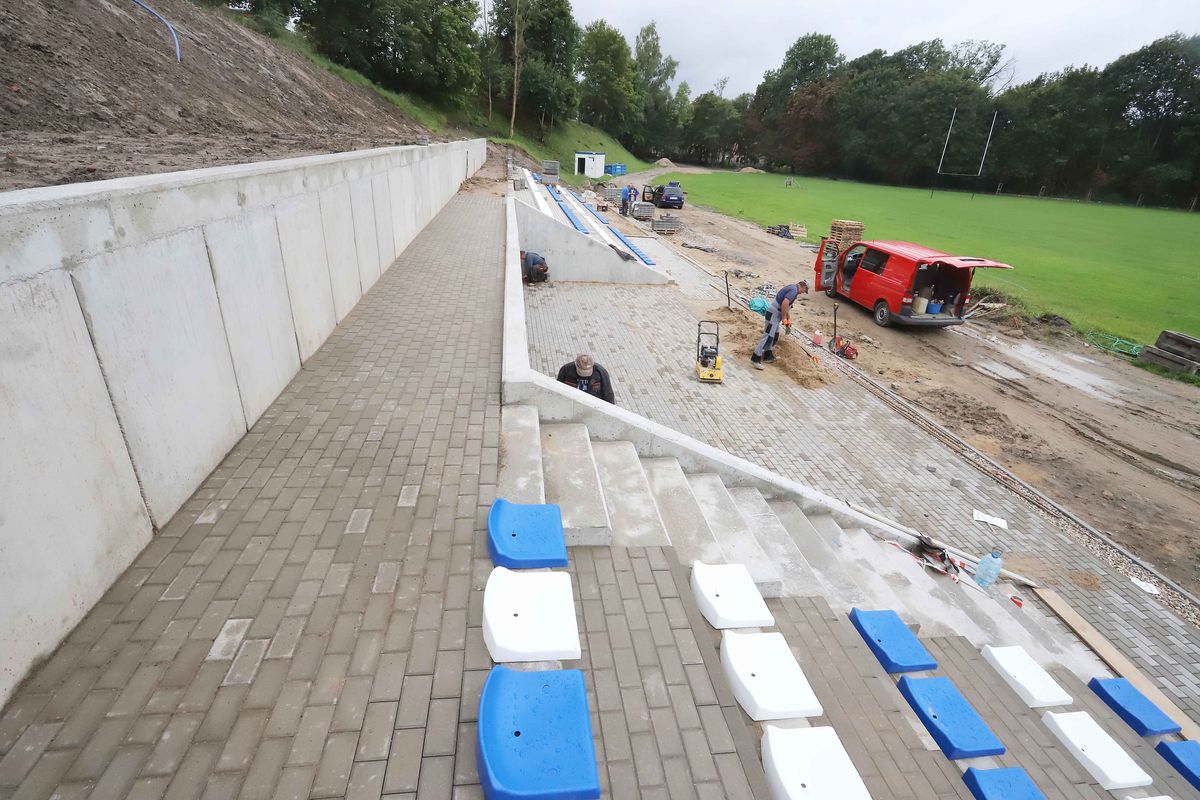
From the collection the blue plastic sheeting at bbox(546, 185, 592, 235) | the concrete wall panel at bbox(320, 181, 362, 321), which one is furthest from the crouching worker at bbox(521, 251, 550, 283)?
the concrete wall panel at bbox(320, 181, 362, 321)

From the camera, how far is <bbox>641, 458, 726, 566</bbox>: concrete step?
4.32m

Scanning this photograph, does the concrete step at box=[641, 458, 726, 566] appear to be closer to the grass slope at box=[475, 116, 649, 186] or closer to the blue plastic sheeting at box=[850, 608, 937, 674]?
the blue plastic sheeting at box=[850, 608, 937, 674]

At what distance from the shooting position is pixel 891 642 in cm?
391

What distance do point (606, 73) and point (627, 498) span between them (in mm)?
81936

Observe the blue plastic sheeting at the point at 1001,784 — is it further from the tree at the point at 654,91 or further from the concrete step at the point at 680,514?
the tree at the point at 654,91

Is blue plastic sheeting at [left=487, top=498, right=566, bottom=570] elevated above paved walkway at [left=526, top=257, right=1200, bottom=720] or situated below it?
above

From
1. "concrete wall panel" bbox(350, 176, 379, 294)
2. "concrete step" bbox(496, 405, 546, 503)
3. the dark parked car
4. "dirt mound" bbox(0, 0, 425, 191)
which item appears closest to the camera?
"concrete step" bbox(496, 405, 546, 503)

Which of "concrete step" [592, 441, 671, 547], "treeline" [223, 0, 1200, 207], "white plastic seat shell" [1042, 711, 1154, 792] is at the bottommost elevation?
"white plastic seat shell" [1042, 711, 1154, 792]

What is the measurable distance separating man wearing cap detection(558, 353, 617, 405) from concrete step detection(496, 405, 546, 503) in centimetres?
172

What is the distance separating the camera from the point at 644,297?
16.8 meters

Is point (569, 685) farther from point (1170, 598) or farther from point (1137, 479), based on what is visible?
point (1137, 479)

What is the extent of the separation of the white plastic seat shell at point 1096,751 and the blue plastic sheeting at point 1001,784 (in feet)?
2.89

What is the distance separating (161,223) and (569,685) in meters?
3.93

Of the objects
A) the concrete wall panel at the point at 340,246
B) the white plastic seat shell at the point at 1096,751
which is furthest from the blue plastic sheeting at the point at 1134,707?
the concrete wall panel at the point at 340,246
